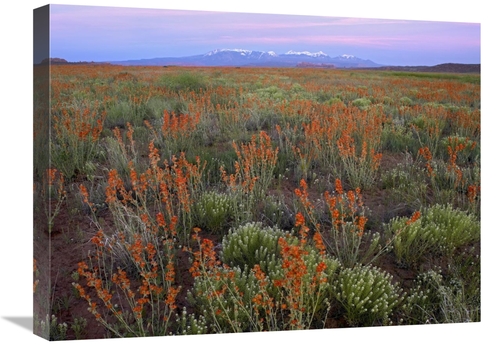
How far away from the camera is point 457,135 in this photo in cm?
785

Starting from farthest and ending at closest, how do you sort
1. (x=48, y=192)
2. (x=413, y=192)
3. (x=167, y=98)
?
(x=413, y=192) → (x=167, y=98) → (x=48, y=192)

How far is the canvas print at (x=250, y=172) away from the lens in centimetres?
638

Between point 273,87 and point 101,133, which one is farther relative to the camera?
point 273,87

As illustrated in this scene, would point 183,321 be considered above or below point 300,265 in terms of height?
below

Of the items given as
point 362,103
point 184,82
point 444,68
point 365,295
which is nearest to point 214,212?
point 184,82

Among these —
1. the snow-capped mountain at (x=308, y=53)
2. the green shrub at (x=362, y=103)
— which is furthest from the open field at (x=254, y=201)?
the snow-capped mountain at (x=308, y=53)

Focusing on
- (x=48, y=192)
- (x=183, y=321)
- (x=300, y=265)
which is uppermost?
(x=48, y=192)

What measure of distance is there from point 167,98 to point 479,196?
10.4 feet

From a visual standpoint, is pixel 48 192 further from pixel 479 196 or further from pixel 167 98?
pixel 479 196

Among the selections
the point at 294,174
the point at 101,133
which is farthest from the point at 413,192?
the point at 101,133

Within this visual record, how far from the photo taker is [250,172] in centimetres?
710

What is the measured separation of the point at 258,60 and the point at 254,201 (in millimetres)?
1271

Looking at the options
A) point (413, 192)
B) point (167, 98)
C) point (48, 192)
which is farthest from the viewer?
point (413, 192)

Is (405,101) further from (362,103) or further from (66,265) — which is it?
(66,265)
